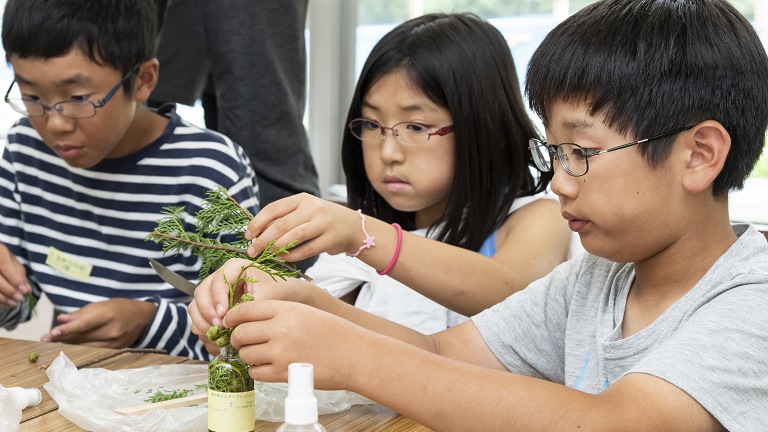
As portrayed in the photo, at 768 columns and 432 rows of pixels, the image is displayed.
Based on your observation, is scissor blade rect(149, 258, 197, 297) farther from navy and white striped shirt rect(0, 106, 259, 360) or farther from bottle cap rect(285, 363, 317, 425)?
navy and white striped shirt rect(0, 106, 259, 360)

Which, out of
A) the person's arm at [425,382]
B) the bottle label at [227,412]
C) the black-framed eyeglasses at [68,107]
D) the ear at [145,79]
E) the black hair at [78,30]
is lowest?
the bottle label at [227,412]

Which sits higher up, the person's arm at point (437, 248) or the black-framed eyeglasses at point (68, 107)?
the black-framed eyeglasses at point (68, 107)

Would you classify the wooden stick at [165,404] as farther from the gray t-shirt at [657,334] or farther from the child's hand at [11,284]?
the child's hand at [11,284]

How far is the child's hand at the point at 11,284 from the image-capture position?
1.87 meters

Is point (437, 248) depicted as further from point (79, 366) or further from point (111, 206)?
point (111, 206)

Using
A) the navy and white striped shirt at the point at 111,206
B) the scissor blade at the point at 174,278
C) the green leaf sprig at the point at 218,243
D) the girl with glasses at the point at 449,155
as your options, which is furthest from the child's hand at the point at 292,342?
the navy and white striped shirt at the point at 111,206

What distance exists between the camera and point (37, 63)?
194cm

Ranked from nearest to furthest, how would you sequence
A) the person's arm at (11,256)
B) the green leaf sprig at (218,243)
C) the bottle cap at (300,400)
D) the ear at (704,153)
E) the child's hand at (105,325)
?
1. the bottle cap at (300,400)
2. the ear at (704,153)
3. the green leaf sprig at (218,243)
4. the child's hand at (105,325)
5. the person's arm at (11,256)

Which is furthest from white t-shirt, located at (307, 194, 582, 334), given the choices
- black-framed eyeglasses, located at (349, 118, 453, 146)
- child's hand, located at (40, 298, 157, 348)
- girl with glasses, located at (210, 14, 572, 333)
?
child's hand, located at (40, 298, 157, 348)

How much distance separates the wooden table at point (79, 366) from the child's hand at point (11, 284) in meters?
0.25

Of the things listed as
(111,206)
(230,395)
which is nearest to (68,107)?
(111,206)

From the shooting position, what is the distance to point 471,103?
1871mm

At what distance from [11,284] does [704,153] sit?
1.41 m

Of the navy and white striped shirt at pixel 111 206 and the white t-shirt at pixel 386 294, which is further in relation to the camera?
the navy and white striped shirt at pixel 111 206
